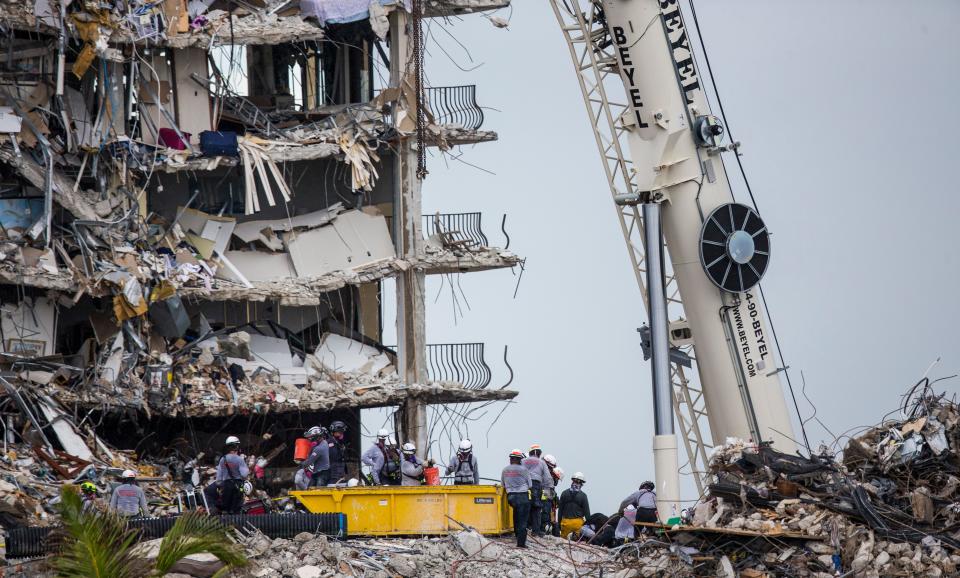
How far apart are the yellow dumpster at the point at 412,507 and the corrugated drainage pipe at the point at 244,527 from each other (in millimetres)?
920

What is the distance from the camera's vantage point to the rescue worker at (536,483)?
99.4ft

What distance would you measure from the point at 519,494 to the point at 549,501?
227cm

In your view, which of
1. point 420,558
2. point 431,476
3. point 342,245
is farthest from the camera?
point 342,245

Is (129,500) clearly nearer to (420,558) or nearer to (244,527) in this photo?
(244,527)

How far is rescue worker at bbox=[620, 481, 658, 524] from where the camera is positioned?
31.3 meters

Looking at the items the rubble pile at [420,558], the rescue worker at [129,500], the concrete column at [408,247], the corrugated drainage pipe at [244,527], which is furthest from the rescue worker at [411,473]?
the concrete column at [408,247]

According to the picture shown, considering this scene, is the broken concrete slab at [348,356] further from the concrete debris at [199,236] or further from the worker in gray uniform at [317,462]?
the worker in gray uniform at [317,462]

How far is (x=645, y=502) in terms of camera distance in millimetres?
31594

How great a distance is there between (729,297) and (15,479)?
41.3ft

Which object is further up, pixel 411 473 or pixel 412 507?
pixel 411 473

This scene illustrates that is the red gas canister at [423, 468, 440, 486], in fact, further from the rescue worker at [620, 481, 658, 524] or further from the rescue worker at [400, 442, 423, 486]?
the rescue worker at [620, 481, 658, 524]

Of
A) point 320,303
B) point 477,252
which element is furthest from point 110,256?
point 477,252

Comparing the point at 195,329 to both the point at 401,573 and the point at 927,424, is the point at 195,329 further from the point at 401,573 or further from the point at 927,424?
the point at 927,424

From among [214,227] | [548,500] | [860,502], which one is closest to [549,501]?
[548,500]
